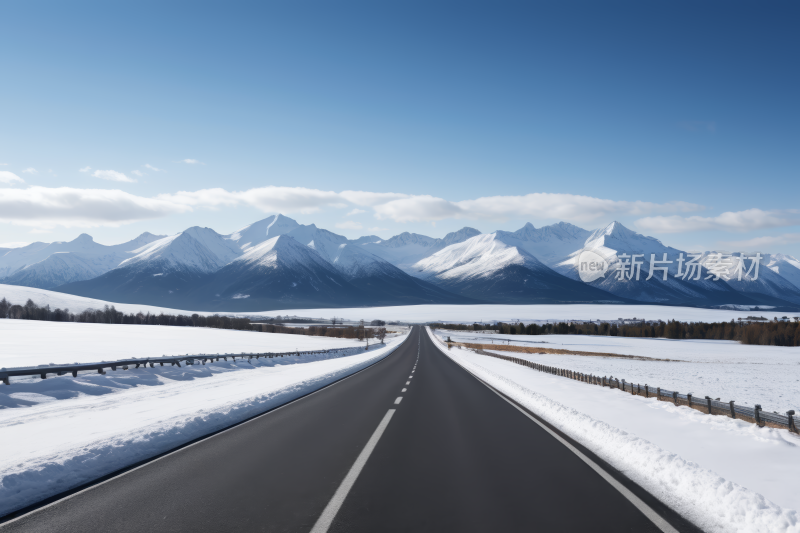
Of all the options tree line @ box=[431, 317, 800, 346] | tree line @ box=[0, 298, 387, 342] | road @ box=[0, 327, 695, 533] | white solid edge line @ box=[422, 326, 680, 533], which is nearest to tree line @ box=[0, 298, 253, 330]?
tree line @ box=[0, 298, 387, 342]

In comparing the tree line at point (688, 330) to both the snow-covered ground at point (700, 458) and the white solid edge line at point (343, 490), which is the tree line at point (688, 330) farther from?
the white solid edge line at point (343, 490)

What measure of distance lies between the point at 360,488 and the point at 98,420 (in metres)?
8.32

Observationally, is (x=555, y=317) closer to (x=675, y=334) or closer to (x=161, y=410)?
(x=675, y=334)

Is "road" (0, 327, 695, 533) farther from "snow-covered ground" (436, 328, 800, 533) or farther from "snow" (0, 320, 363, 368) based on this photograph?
"snow" (0, 320, 363, 368)

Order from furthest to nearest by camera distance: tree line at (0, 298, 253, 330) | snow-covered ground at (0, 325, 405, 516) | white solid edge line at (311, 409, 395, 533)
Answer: tree line at (0, 298, 253, 330), snow-covered ground at (0, 325, 405, 516), white solid edge line at (311, 409, 395, 533)

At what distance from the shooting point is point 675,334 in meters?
120

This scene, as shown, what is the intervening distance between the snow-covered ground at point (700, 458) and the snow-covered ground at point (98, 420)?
8065 mm

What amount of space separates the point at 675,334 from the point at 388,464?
436ft

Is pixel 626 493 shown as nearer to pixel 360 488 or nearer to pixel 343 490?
pixel 360 488

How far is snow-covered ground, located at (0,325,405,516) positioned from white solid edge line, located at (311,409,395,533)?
12.3 ft

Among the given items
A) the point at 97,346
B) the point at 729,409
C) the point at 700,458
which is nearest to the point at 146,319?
the point at 97,346

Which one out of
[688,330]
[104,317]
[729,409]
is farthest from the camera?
[104,317]

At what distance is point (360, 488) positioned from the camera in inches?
257

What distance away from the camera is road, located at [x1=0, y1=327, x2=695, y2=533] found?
17.6 ft
